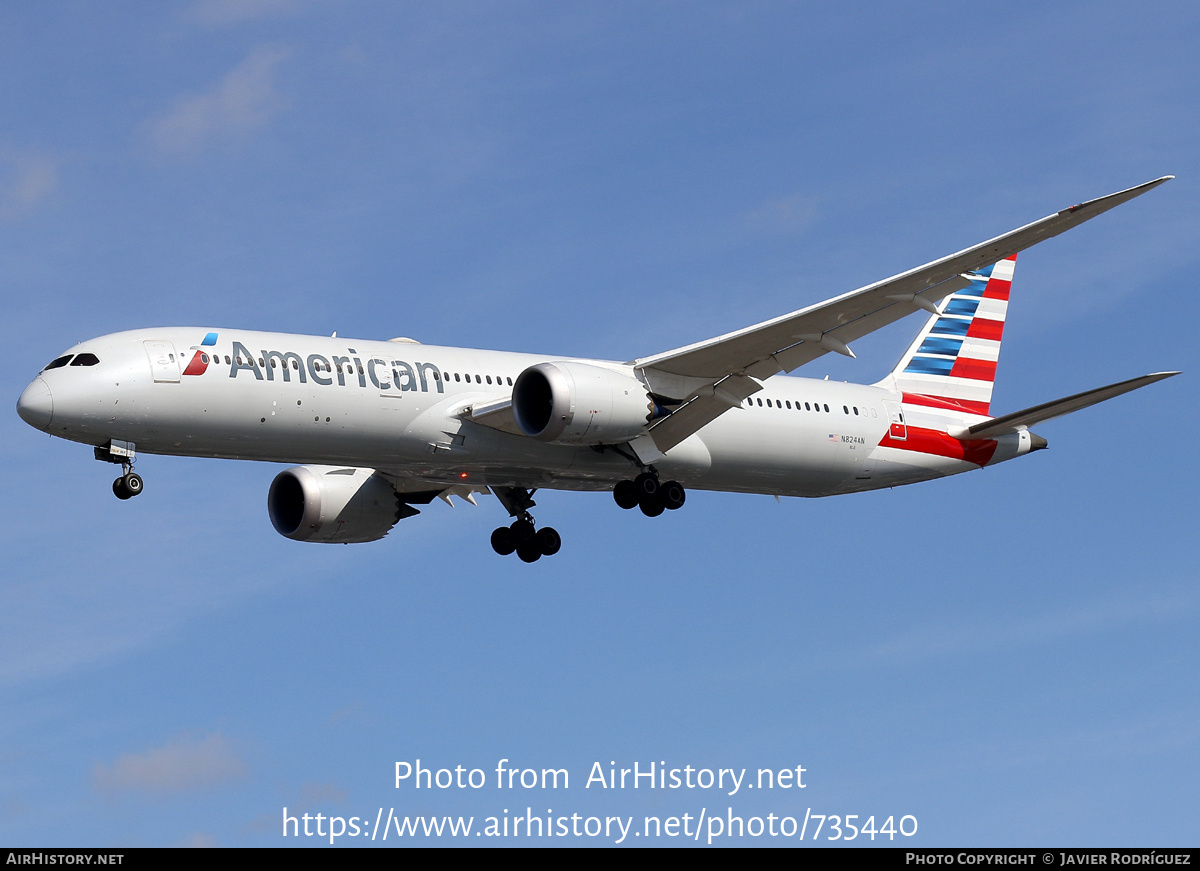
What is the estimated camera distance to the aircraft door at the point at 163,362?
1244 inches

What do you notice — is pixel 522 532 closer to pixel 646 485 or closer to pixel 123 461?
pixel 646 485

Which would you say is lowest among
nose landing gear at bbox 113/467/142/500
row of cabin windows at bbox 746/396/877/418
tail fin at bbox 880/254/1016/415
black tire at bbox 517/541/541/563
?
nose landing gear at bbox 113/467/142/500

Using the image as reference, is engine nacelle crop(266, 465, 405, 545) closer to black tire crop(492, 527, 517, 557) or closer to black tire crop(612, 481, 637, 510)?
black tire crop(492, 527, 517, 557)

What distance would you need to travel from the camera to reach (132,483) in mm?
31953

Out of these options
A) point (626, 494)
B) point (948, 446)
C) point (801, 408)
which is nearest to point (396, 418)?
point (626, 494)

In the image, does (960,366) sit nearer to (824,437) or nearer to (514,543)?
(824,437)

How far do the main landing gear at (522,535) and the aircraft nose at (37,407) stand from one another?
1222 centimetres

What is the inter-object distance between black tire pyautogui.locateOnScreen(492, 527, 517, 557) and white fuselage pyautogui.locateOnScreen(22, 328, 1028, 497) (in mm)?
2493

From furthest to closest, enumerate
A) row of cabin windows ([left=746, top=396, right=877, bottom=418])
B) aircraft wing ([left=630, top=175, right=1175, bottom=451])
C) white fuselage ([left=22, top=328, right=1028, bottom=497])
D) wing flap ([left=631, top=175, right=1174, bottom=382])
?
row of cabin windows ([left=746, top=396, right=877, bottom=418])
white fuselage ([left=22, top=328, right=1028, bottom=497])
aircraft wing ([left=630, top=175, right=1175, bottom=451])
wing flap ([left=631, top=175, right=1174, bottom=382])

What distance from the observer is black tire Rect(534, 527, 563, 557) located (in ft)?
132

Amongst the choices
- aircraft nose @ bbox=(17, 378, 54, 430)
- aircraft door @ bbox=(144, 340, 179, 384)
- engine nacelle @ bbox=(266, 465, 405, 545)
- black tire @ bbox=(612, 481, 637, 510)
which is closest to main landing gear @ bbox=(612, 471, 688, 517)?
black tire @ bbox=(612, 481, 637, 510)

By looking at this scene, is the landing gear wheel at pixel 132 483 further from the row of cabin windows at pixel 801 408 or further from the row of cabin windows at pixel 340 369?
the row of cabin windows at pixel 801 408
